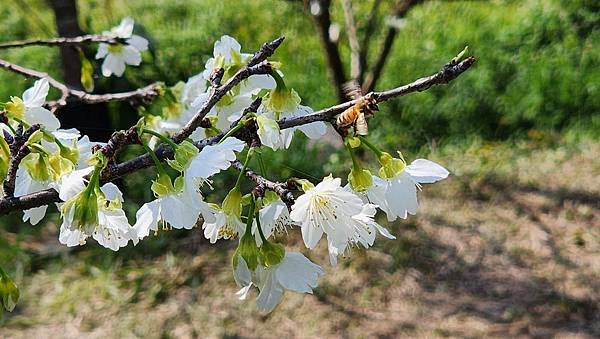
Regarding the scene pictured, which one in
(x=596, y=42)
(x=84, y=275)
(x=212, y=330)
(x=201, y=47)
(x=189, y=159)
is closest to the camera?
(x=189, y=159)

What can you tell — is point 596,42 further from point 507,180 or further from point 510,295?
point 510,295

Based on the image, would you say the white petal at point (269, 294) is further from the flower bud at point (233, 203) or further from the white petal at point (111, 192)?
Answer: the white petal at point (111, 192)

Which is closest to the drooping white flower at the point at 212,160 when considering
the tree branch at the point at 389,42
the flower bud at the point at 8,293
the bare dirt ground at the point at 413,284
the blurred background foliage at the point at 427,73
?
the flower bud at the point at 8,293

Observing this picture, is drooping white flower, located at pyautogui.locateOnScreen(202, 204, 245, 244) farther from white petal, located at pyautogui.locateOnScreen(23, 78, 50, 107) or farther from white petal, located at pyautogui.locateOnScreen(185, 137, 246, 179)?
white petal, located at pyautogui.locateOnScreen(23, 78, 50, 107)

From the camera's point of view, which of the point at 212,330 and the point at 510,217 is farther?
the point at 510,217

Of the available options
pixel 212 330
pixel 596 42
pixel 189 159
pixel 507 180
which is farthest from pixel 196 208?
pixel 596 42

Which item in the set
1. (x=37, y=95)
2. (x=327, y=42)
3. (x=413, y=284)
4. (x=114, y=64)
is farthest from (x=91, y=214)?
(x=327, y=42)

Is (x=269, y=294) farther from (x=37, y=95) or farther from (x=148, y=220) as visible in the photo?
(x=37, y=95)
